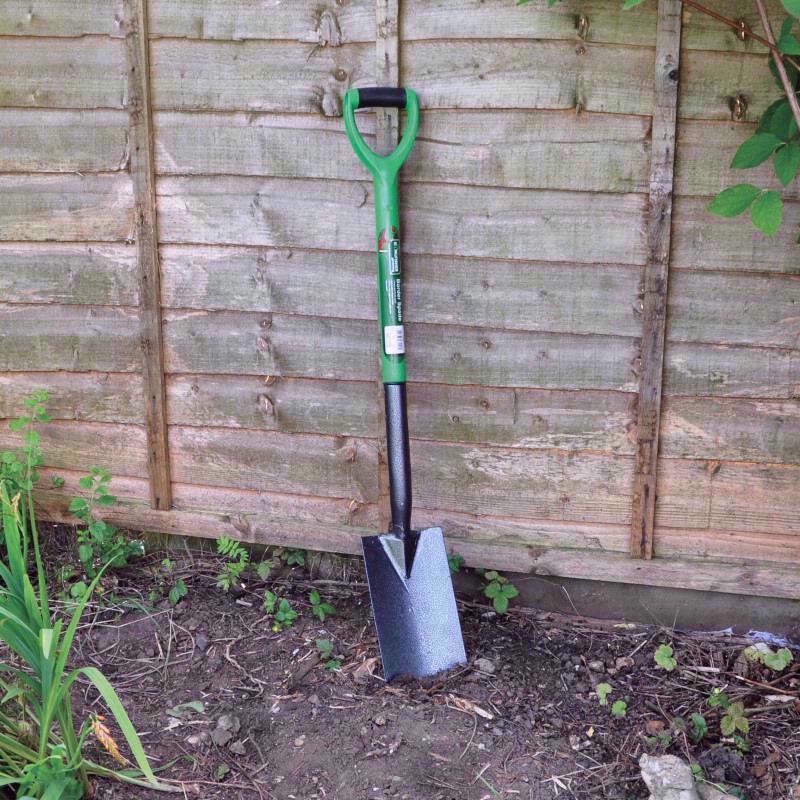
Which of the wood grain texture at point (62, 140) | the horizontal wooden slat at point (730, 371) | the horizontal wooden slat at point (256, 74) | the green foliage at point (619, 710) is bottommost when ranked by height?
the green foliage at point (619, 710)

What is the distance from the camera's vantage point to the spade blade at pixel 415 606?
101 inches

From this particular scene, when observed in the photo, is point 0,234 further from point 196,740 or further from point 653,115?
point 653,115

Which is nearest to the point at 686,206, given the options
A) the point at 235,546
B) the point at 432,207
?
the point at 432,207

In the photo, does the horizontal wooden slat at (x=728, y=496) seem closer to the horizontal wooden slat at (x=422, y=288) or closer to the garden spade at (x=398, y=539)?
the horizontal wooden slat at (x=422, y=288)

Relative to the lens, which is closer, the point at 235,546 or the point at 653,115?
the point at 653,115

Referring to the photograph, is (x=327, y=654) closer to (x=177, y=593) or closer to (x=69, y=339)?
(x=177, y=593)

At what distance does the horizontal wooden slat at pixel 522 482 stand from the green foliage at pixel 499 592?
8.0 inches

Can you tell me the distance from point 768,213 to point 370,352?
1.22m

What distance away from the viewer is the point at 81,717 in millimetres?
2385

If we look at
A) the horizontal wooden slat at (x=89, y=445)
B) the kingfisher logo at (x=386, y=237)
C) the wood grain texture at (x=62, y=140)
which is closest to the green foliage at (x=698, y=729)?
the kingfisher logo at (x=386, y=237)

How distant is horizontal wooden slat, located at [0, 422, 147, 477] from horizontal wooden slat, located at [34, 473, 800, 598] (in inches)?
2.5

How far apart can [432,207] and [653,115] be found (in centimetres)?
66

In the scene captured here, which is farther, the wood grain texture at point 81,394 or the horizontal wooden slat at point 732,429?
the wood grain texture at point 81,394

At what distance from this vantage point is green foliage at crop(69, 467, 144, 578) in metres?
3.02
